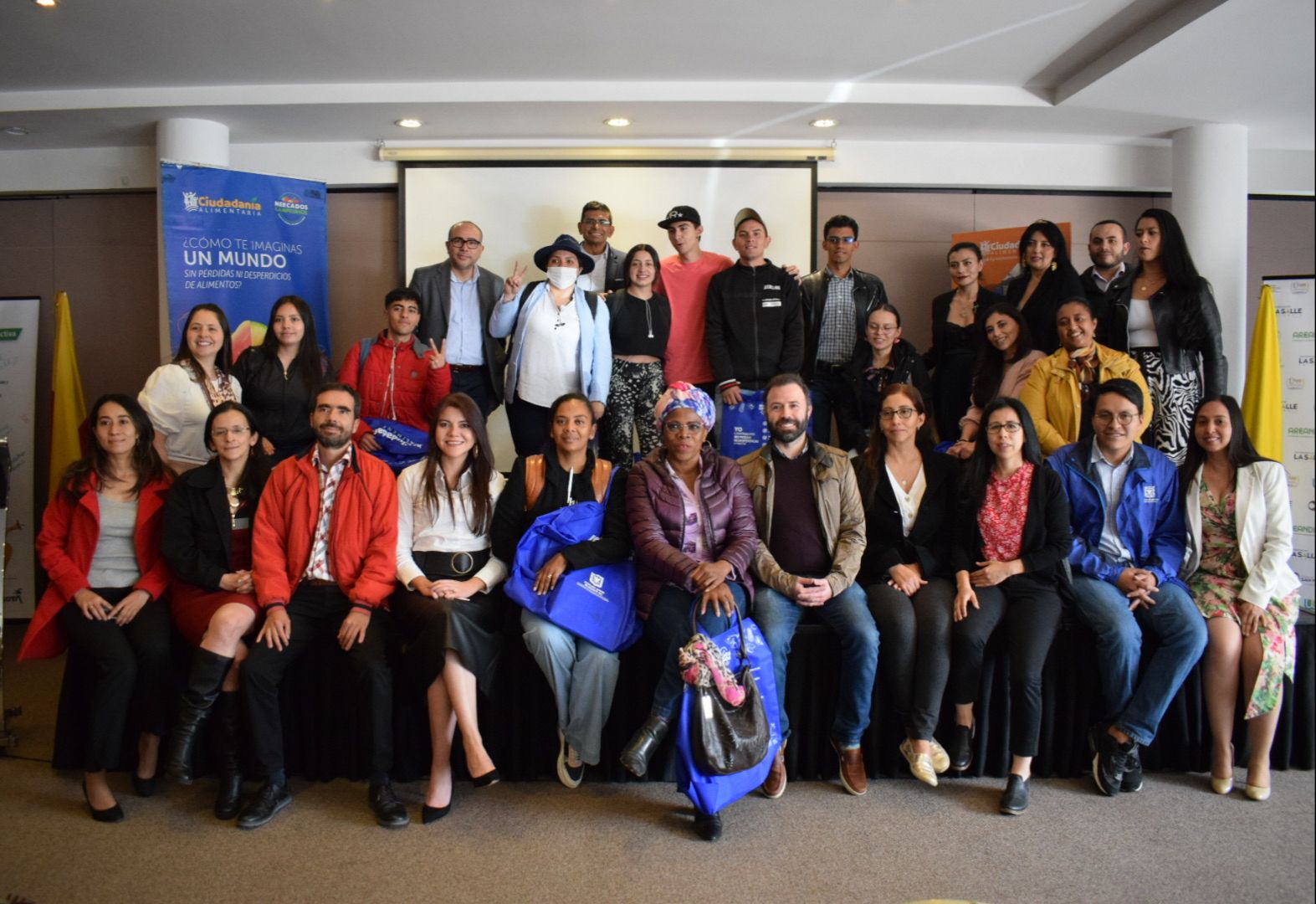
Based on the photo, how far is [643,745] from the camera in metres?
2.62

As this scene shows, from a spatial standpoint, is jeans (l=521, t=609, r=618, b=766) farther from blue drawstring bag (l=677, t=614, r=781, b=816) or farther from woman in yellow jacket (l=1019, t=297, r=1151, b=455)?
woman in yellow jacket (l=1019, t=297, r=1151, b=455)

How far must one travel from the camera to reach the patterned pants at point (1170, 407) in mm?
3754

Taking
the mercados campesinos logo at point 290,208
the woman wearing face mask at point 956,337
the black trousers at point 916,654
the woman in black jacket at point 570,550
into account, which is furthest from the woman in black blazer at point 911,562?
the mercados campesinos logo at point 290,208

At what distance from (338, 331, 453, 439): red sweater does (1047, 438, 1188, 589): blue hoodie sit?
8.78 feet

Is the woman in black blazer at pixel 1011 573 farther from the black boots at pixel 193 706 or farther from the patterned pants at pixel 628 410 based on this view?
the black boots at pixel 193 706

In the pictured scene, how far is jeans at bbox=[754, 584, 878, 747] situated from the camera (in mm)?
2791

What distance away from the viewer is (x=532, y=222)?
521cm

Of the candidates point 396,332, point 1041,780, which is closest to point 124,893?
point 396,332

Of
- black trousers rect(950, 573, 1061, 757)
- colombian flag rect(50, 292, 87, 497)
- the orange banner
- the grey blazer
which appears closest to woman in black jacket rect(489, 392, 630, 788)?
black trousers rect(950, 573, 1061, 757)

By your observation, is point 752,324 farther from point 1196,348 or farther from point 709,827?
point 709,827

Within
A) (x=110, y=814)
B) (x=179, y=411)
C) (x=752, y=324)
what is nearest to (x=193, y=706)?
(x=110, y=814)

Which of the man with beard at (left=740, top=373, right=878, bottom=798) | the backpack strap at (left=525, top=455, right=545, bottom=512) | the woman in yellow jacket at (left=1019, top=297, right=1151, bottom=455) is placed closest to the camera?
the man with beard at (left=740, top=373, right=878, bottom=798)

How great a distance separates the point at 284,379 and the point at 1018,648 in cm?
316

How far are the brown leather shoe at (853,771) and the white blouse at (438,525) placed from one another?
1319 mm
